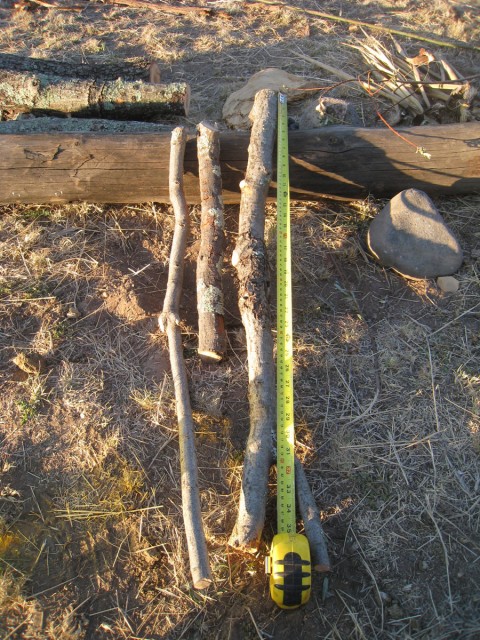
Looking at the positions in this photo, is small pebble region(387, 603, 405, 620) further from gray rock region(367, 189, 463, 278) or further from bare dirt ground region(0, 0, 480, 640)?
gray rock region(367, 189, 463, 278)

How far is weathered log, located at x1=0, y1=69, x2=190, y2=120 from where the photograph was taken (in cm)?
425

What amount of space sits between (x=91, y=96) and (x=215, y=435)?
3.04m

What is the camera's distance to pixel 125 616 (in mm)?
2367

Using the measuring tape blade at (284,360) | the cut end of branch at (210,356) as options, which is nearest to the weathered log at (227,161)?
the measuring tape blade at (284,360)

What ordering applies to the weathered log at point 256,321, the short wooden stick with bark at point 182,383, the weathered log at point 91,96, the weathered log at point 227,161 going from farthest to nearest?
the weathered log at point 91,96 → the weathered log at point 227,161 → the weathered log at point 256,321 → the short wooden stick with bark at point 182,383

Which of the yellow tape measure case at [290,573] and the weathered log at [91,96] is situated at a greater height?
the weathered log at [91,96]

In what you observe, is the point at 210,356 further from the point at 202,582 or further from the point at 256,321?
the point at 202,582

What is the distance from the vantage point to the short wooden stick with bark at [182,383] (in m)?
2.34

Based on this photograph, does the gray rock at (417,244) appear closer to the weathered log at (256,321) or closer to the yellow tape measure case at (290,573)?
the weathered log at (256,321)

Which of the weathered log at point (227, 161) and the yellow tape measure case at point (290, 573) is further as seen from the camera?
the weathered log at point (227, 161)

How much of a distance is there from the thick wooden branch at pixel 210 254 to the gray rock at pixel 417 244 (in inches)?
46.4

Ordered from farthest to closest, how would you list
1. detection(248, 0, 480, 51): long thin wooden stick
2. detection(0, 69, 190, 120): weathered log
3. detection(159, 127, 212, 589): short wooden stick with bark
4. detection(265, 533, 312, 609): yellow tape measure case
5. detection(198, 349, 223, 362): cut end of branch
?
detection(248, 0, 480, 51): long thin wooden stick → detection(0, 69, 190, 120): weathered log → detection(198, 349, 223, 362): cut end of branch → detection(159, 127, 212, 589): short wooden stick with bark → detection(265, 533, 312, 609): yellow tape measure case

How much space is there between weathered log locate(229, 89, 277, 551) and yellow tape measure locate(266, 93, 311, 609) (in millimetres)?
63

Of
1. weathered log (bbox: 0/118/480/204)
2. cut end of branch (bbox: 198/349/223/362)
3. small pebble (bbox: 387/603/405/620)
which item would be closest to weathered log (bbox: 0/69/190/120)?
weathered log (bbox: 0/118/480/204)
